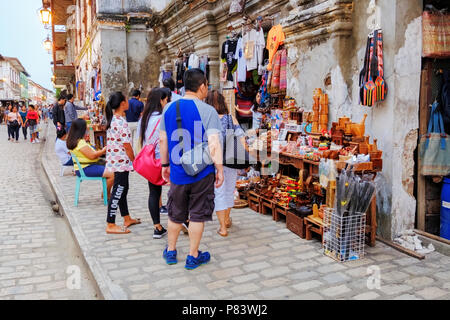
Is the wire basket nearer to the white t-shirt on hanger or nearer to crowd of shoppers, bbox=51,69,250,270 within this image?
crowd of shoppers, bbox=51,69,250,270

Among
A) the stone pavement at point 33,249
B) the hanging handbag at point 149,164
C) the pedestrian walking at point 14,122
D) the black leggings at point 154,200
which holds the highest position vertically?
the pedestrian walking at point 14,122

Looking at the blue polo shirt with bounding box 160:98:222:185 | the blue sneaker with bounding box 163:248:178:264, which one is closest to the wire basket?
the blue polo shirt with bounding box 160:98:222:185

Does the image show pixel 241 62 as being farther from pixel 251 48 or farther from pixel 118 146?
pixel 118 146

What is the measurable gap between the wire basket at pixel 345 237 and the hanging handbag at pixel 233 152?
4.03 feet

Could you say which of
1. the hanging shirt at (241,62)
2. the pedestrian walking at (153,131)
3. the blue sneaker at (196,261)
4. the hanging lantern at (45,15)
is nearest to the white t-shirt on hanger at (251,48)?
the hanging shirt at (241,62)

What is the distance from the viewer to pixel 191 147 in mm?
3680

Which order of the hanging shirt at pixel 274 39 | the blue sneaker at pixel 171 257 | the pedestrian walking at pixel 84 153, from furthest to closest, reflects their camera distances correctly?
1. the hanging shirt at pixel 274 39
2. the pedestrian walking at pixel 84 153
3. the blue sneaker at pixel 171 257

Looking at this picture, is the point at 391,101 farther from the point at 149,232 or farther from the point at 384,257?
the point at 149,232

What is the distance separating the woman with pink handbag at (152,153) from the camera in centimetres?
469

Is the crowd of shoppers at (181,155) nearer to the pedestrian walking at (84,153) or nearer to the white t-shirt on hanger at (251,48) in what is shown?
the pedestrian walking at (84,153)

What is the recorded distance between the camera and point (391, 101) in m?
4.36

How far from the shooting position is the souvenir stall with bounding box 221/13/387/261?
411 cm

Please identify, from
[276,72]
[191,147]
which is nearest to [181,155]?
[191,147]

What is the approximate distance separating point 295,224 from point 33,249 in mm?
3243
